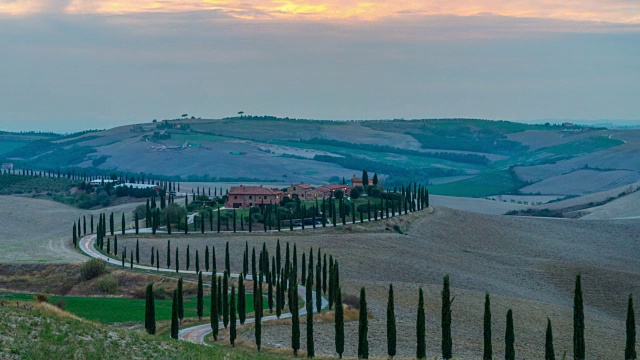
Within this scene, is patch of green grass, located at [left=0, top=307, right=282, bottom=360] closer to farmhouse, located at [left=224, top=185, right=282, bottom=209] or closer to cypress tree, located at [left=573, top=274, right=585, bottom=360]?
cypress tree, located at [left=573, top=274, right=585, bottom=360]

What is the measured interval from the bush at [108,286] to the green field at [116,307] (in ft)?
14.0

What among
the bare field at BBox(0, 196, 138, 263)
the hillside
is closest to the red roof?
Answer: the bare field at BBox(0, 196, 138, 263)

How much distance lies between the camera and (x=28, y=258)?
89562 millimetres

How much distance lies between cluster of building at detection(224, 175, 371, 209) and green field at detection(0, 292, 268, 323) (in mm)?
54272

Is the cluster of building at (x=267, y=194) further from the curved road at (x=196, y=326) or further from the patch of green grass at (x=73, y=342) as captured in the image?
the patch of green grass at (x=73, y=342)

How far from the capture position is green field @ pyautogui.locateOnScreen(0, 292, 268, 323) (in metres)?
59.2

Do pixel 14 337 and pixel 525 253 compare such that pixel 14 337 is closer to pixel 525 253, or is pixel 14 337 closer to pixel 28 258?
pixel 28 258

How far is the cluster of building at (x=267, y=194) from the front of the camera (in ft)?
411

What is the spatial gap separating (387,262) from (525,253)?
2194 centimetres

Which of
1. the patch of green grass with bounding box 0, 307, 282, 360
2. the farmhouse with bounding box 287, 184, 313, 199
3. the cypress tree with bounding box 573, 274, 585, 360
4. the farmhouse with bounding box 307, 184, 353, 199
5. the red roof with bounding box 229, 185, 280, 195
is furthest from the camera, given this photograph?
the farmhouse with bounding box 287, 184, 313, 199

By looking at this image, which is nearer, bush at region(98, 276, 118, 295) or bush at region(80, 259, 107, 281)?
bush at region(98, 276, 118, 295)

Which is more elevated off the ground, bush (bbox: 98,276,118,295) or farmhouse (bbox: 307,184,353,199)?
farmhouse (bbox: 307,184,353,199)

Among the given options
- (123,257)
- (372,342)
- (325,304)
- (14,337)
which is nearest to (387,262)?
(123,257)

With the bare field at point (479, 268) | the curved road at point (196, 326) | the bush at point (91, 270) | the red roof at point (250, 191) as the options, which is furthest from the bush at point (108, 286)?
the red roof at point (250, 191)
